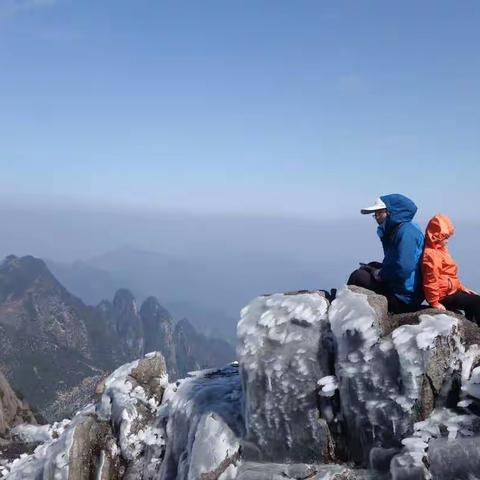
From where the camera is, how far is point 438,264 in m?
15.9

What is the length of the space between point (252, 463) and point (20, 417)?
78831 millimetres

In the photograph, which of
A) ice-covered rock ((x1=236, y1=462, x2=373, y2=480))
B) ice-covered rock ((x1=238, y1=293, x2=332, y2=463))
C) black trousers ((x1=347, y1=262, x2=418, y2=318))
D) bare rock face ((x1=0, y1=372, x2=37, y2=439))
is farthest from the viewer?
bare rock face ((x1=0, y1=372, x2=37, y2=439))

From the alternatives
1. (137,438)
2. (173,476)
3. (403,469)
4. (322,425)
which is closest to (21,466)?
(137,438)

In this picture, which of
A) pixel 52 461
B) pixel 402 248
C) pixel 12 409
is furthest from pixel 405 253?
pixel 12 409

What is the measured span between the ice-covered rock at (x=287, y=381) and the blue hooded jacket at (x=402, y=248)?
2.24 m

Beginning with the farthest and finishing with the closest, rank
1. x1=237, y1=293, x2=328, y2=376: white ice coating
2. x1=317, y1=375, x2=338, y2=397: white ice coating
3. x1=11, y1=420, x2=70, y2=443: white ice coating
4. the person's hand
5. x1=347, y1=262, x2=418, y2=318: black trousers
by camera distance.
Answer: x1=11, y1=420, x2=70, y2=443: white ice coating → the person's hand → x1=347, y1=262, x2=418, y2=318: black trousers → x1=237, y1=293, x2=328, y2=376: white ice coating → x1=317, y1=375, x2=338, y2=397: white ice coating

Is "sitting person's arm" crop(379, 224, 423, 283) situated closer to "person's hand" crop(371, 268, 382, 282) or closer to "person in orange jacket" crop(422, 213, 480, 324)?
"person in orange jacket" crop(422, 213, 480, 324)

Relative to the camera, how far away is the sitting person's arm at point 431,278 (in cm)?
1586

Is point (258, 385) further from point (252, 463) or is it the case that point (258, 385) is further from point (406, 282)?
point (406, 282)

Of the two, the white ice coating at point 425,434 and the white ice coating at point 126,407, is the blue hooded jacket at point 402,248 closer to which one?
the white ice coating at point 425,434

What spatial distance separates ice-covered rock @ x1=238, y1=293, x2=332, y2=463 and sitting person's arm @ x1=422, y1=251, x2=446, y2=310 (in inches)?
116

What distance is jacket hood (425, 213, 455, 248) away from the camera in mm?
16109

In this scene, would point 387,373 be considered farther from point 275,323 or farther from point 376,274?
point 376,274

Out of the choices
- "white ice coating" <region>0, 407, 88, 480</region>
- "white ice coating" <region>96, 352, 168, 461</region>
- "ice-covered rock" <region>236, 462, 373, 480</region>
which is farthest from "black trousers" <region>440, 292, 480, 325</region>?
"white ice coating" <region>0, 407, 88, 480</region>
